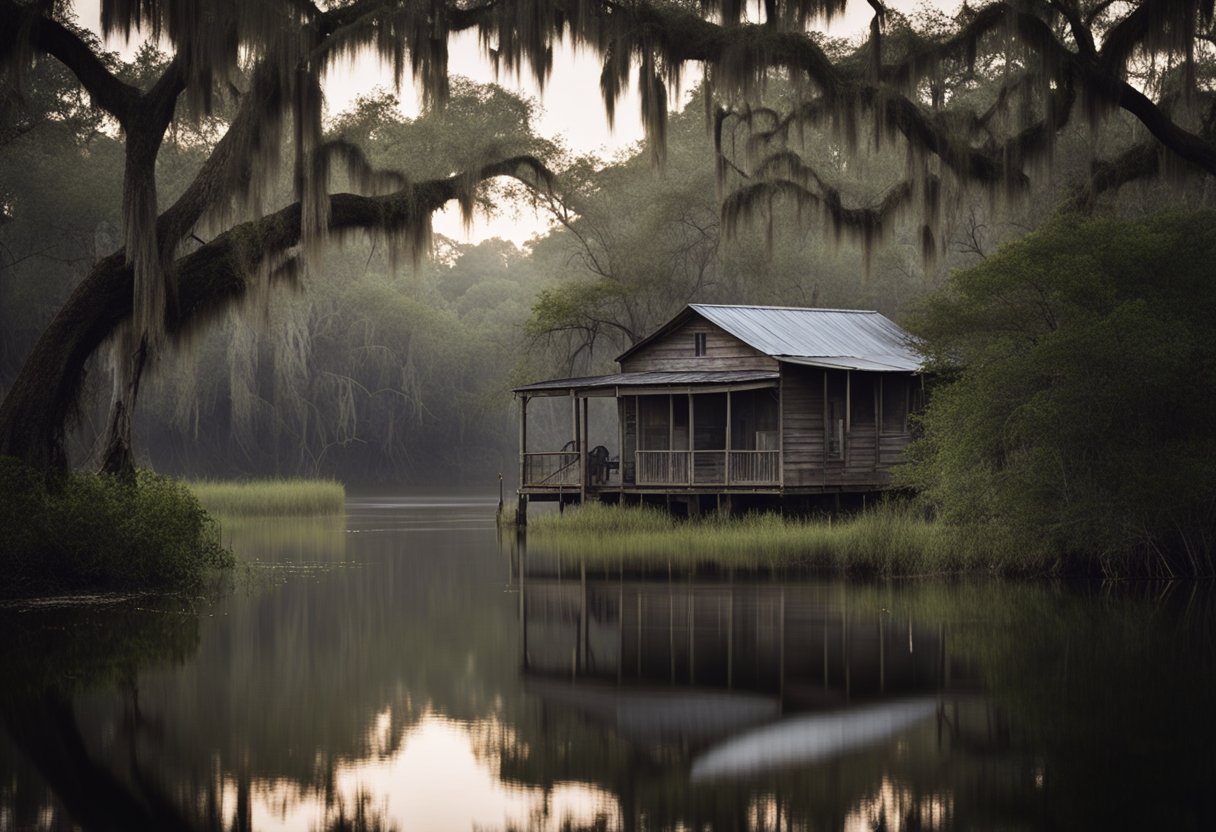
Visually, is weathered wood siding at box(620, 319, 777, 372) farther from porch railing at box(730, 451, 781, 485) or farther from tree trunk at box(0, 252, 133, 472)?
tree trunk at box(0, 252, 133, 472)

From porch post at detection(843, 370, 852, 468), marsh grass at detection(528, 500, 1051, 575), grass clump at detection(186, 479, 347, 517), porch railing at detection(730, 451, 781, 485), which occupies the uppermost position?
porch post at detection(843, 370, 852, 468)

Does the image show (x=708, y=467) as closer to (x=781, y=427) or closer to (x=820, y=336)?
(x=781, y=427)

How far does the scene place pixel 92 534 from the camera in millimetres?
23375

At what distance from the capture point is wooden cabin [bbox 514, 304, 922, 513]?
3866 cm

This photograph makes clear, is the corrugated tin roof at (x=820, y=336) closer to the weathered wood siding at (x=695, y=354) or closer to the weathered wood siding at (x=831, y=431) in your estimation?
the weathered wood siding at (x=695, y=354)

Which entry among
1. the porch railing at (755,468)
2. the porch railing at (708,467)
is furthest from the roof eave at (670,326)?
the porch railing at (755,468)

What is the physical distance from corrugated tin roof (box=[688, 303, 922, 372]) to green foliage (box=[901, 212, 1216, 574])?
11.4m

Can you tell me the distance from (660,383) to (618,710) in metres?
25.2

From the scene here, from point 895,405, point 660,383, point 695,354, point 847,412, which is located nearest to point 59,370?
point 660,383

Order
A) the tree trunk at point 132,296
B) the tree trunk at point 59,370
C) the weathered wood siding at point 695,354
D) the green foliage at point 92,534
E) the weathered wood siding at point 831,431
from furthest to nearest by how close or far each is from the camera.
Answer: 1. the weathered wood siding at point 695,354
2. the weathered wood siding at point 831,431
3. the tree trunk at point 132,296
4. the tree trunk at point 59,370
5. the green foliage at point 92,534

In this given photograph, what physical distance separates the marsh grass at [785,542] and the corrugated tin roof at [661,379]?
3.07 meters

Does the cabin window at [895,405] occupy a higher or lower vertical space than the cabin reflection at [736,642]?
higher

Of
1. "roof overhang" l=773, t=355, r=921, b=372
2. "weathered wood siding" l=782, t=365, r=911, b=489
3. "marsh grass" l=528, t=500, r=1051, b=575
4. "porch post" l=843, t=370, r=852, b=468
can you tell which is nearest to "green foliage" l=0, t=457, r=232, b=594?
"marsh grass" l=528, t=500, r=1051, b=575

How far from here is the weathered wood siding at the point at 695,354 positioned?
4047 centimetres
